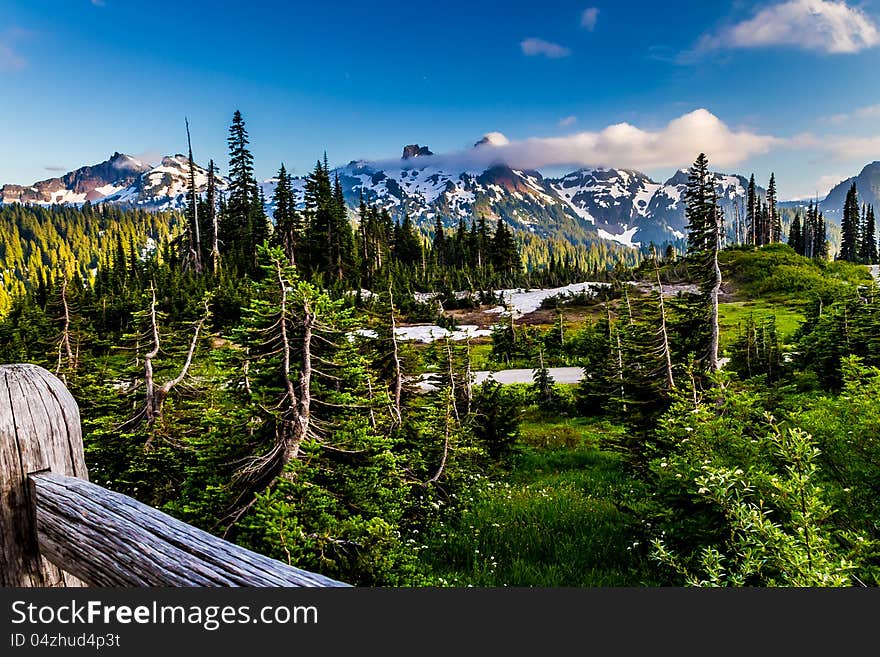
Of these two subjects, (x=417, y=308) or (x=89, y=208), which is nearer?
(x=417, y=308)

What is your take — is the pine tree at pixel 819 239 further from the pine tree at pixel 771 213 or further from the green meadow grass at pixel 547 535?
the green meadow grass at pixel 547 535

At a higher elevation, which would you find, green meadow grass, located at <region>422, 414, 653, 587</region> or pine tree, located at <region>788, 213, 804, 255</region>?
pine tree, located at <region>788, 213, 804, 255</region>

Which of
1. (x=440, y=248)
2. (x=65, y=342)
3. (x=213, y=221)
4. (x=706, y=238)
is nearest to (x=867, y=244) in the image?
(x=440, y=248)

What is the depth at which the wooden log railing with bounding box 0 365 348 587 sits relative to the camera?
1.48m

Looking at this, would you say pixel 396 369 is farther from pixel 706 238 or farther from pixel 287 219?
pixel 287 219

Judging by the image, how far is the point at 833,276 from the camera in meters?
58.4

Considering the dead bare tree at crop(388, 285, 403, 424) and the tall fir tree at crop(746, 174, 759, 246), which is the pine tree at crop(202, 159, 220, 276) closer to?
the dead bare tree at crop(388, 285, 403, 424)

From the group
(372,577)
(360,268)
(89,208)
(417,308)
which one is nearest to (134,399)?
(372,577)

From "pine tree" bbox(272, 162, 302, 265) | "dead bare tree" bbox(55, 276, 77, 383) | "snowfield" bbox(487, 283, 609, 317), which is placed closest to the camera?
"dead bare tree" bbox(55, 276, 77, 383)

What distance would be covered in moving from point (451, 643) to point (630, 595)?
0.71 m

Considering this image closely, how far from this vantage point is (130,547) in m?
1.57

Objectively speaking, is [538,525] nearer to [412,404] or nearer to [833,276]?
[412,404]

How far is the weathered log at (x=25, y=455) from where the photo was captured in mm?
1791

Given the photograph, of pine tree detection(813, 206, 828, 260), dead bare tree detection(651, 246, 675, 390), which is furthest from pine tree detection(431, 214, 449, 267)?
dead bare tree detection(651, 246, 675, 390)
